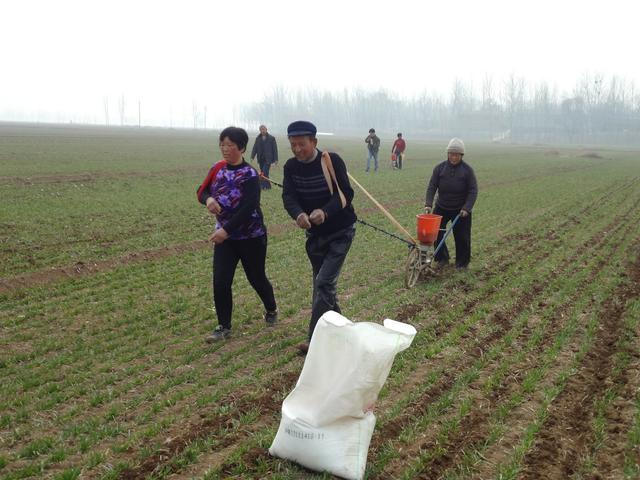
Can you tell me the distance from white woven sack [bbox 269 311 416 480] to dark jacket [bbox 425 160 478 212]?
540 centimetres

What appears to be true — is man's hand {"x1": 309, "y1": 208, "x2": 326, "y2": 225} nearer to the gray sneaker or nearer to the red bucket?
the gray sneaker

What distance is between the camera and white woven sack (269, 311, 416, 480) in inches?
124

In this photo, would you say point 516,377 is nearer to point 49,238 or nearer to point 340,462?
point 340,462

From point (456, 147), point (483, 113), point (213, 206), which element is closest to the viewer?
point (213, 206)

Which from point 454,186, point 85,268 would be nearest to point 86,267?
point 85,268

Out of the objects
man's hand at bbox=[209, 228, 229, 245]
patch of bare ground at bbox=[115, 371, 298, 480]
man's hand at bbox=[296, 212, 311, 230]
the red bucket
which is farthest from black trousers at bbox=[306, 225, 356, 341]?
the red bucket

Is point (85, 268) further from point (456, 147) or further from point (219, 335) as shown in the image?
point (456, 147)

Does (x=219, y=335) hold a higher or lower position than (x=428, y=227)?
lower

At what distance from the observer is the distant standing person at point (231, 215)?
5.39 metres

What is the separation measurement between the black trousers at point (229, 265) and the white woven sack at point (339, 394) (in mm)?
2413

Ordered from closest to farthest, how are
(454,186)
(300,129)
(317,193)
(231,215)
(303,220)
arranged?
1. (300,129)
2. (303,220)
3. (317,193)
4. (231,215)
5. (454,186)

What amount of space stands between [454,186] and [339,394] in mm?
5873

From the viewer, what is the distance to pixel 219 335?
5.83 m

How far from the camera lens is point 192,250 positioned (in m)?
10.2
